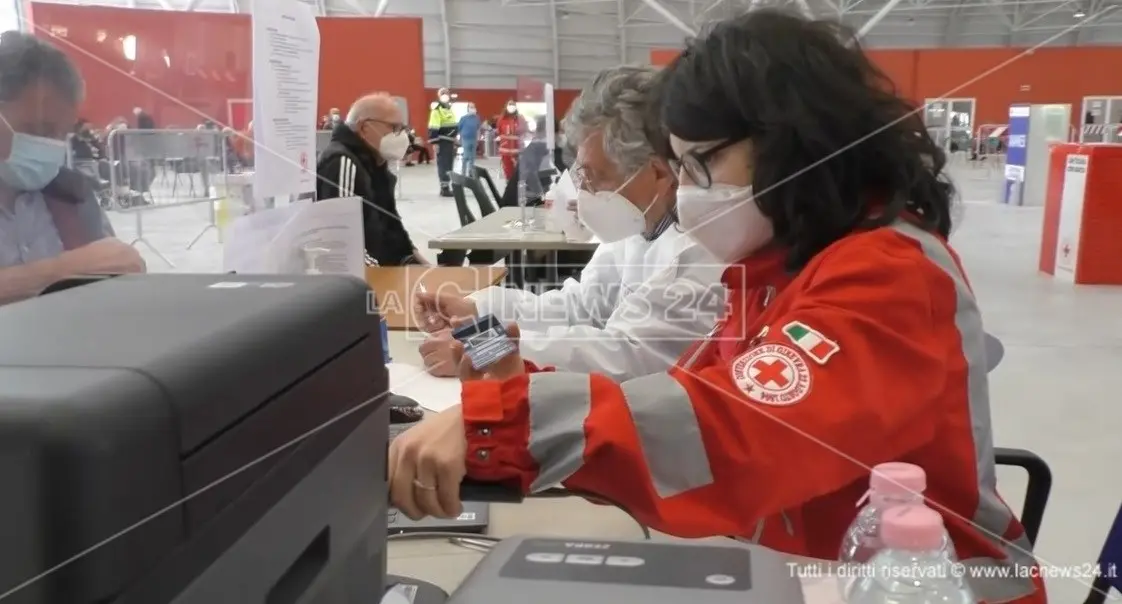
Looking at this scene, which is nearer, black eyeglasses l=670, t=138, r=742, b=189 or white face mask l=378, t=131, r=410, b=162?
black eyeglasses l=670, t=138, r=742, b=189

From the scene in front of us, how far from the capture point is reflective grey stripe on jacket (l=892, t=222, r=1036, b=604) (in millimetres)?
875

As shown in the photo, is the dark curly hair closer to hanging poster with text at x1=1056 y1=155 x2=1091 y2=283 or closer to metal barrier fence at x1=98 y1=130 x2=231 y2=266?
metal barrier fence at x1=98 y1=130 x2=231 y2=266

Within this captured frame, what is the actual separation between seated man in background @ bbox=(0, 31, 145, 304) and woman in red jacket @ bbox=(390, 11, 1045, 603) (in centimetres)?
104

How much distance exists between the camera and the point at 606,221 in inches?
80.6

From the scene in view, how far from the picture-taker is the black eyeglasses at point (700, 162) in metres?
1.00

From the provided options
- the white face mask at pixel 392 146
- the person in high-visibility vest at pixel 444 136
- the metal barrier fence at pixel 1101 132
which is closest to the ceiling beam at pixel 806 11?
the white face mask at pixel 392 146

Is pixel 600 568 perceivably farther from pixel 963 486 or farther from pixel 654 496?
pixel 963 486

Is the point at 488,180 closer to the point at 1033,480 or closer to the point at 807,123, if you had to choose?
the point at 1033,480

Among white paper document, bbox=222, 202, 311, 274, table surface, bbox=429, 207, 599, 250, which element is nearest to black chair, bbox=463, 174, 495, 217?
table surface, bbox=429, 207, 599, 250

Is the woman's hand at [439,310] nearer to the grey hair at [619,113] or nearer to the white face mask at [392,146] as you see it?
the grey hair at [619,113]

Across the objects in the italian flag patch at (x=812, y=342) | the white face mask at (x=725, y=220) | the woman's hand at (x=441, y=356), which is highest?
the white face mask at (x=725, y=220)

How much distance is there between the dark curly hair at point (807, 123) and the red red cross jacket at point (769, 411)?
0.12 meters

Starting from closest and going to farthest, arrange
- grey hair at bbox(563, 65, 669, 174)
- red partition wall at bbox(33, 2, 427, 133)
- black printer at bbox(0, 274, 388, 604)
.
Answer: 1. black printer at bbox(0, 274, 388, 604)
2. red partition wall at bbox(33, 2, 427, 133)
3. grey hair at bbox(563, 65, 669, 174)

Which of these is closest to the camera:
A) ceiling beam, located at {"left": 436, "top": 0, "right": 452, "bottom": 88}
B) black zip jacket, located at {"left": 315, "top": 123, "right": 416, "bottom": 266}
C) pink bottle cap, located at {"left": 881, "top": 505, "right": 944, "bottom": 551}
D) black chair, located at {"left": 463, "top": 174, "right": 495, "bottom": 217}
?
pink bottle cap, located at {"left": 881, "top": 505, "right": 944, "bottom": 551}
